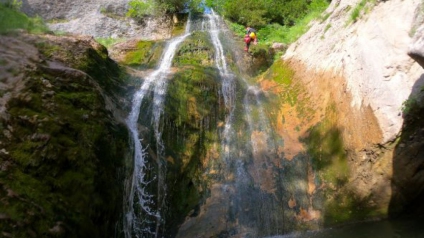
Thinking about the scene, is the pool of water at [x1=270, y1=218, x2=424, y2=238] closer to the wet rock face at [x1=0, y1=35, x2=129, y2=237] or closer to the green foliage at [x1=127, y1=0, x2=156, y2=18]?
the wet rock face at [x1=0, y1=35, x2=129, y2=237]

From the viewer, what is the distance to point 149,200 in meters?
7.54

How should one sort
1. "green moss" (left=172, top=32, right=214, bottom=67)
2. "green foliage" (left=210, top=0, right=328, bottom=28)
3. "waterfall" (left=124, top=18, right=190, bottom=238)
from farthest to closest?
1. "green foliage" (left=210, top=0, right=328, bottom=28)
2. "green moss" (left=172, top=32, right=214, bottom=67)
3. "waterfall" (left=124, top=18, right=190, bottom=238)

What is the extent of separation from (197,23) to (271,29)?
3977 mm

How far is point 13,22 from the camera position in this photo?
24.5ft

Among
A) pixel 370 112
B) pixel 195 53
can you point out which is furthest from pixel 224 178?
pixel 195 53

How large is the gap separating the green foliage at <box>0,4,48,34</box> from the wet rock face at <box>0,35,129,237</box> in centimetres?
31

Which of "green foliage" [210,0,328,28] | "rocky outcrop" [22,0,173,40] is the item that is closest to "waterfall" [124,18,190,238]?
"rocky outcrop" [22,0,173,40]

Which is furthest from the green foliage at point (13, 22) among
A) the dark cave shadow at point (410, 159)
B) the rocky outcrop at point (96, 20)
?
the rocky outcrop at point (96, 20)

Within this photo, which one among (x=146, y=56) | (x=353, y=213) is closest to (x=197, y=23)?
(x=146, y=56)

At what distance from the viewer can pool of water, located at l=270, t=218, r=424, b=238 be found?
21.0 feet

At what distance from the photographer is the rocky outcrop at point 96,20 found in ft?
59.5

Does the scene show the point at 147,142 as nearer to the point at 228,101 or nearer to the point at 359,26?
the point at 228,101

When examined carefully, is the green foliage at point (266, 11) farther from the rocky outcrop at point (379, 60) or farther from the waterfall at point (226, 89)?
the rocky outcrop at point (379, 60)

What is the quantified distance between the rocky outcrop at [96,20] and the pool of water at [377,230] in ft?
46.2
